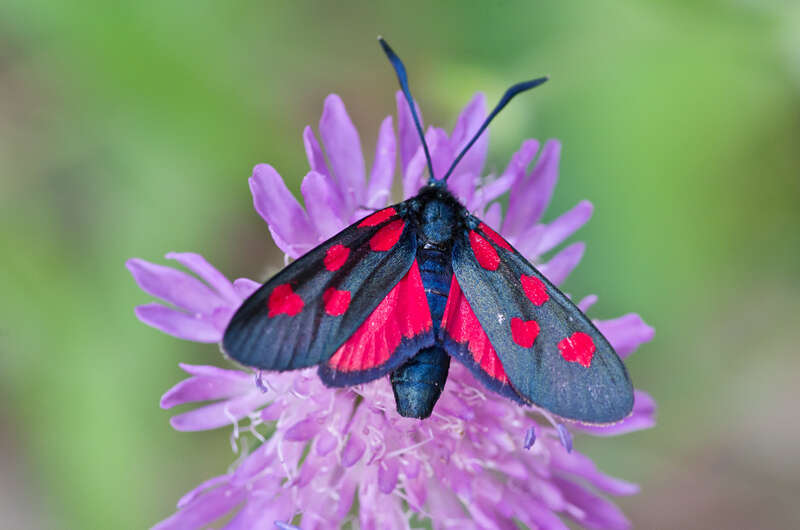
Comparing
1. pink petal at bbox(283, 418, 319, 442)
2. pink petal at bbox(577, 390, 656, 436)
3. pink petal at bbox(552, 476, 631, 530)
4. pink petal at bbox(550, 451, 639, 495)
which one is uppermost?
pink petal at bbox(283, 418, 319, 442)

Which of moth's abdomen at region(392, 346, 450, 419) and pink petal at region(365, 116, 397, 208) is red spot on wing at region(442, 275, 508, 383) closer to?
moth's abdomen at region(392, 346, 450, 419)

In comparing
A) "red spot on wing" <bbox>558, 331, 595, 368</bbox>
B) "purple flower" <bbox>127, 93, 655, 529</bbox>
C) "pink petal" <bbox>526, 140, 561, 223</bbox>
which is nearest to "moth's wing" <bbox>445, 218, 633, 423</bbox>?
"red spot on wing" <bbox>558, 331, 595, 368</bbox>

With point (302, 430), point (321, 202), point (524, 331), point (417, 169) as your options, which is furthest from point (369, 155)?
point (524, 331)

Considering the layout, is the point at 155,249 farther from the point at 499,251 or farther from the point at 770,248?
the point at 770,248

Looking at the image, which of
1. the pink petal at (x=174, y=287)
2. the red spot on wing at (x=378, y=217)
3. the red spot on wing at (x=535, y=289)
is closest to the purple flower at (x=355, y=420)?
the pink petal at (x=174, y=287)

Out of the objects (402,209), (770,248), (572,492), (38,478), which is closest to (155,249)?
(38,478)

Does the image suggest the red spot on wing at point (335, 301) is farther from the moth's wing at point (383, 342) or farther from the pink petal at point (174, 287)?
the pink petal at point (174, 287)
